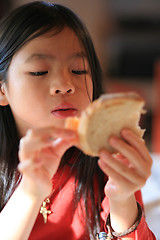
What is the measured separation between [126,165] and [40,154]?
0.64 ft

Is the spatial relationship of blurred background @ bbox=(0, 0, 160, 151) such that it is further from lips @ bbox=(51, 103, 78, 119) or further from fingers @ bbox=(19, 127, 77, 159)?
fingers @ bbox=(19, 127, 77, 159)

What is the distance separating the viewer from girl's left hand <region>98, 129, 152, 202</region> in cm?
65

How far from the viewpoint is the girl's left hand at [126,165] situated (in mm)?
654

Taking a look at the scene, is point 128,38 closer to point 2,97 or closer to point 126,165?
point 2,97

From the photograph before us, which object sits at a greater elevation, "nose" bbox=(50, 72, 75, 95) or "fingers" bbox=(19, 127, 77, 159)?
"nose" bbox=(50, 72, 75, 95)

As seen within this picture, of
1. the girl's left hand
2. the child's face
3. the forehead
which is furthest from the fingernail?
the forehead

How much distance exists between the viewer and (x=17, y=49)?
0.86m

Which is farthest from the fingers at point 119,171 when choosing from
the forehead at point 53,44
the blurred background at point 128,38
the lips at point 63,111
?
the blurred background at point 128,38

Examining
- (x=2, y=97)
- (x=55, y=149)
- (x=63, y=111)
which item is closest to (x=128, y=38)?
(x=2, y=97)

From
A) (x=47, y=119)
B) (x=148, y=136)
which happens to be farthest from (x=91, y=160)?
(x=148, y=136)

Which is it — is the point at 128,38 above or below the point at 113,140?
below

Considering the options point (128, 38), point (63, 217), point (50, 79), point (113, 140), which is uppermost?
point (50, 79)

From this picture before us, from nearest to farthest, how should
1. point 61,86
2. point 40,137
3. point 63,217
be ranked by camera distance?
point 40,137, point 61,86, point 63,217

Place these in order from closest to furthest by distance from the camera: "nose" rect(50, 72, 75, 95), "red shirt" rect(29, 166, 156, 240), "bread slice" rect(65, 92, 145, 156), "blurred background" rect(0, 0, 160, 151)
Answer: "bread slice" rect(65, 92, 145, 156) < "nose" rect(50, 72, 75, 95) < "red shirt" rect(29, 166, 156, 240) < "blurred background" rect(0, 0, 160, 151)
